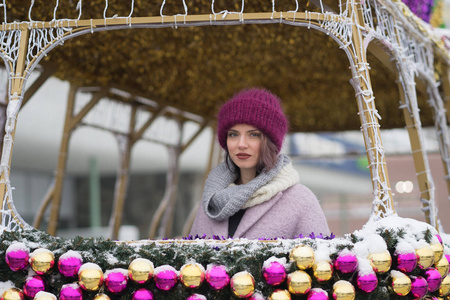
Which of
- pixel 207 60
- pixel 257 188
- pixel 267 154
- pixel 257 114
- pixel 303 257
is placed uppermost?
pixel 207 60

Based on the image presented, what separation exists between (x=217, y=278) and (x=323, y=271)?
395 millimetres

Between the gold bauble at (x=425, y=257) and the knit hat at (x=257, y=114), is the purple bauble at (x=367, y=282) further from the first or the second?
the knit hat at (x=257, y=114)

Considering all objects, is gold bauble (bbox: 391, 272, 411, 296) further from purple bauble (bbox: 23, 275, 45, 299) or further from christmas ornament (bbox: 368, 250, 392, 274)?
purple bauble (bbox: 23, 275, 45, 299)

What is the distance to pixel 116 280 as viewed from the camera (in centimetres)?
220

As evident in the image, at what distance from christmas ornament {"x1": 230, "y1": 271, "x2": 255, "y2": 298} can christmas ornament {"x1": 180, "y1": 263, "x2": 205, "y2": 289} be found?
0.39ft

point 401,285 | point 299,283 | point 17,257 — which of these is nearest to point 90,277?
point 17,257

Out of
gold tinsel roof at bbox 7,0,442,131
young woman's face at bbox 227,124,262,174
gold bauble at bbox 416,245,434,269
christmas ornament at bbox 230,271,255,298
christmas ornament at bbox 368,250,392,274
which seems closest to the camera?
christmas ornament at bbox 230,271,255,298

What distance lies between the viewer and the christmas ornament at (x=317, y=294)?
2.18m

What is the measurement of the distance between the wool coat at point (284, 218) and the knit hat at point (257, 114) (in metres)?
0.28

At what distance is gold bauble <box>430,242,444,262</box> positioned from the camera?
248cm

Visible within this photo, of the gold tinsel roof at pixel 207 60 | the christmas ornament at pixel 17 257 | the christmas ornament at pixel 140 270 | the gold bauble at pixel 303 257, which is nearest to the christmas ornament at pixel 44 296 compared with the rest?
the christmas ornament at pixel 17 257

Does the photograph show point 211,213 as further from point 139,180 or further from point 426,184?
point 139,180

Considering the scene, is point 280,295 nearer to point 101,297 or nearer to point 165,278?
point 165,278

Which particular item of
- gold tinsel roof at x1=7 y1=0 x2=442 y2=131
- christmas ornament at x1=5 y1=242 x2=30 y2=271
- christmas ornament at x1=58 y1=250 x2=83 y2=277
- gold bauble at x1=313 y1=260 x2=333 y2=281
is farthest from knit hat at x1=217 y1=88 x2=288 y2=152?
christmas ornament at x1=5 y1=242 x2=30 y2=271
